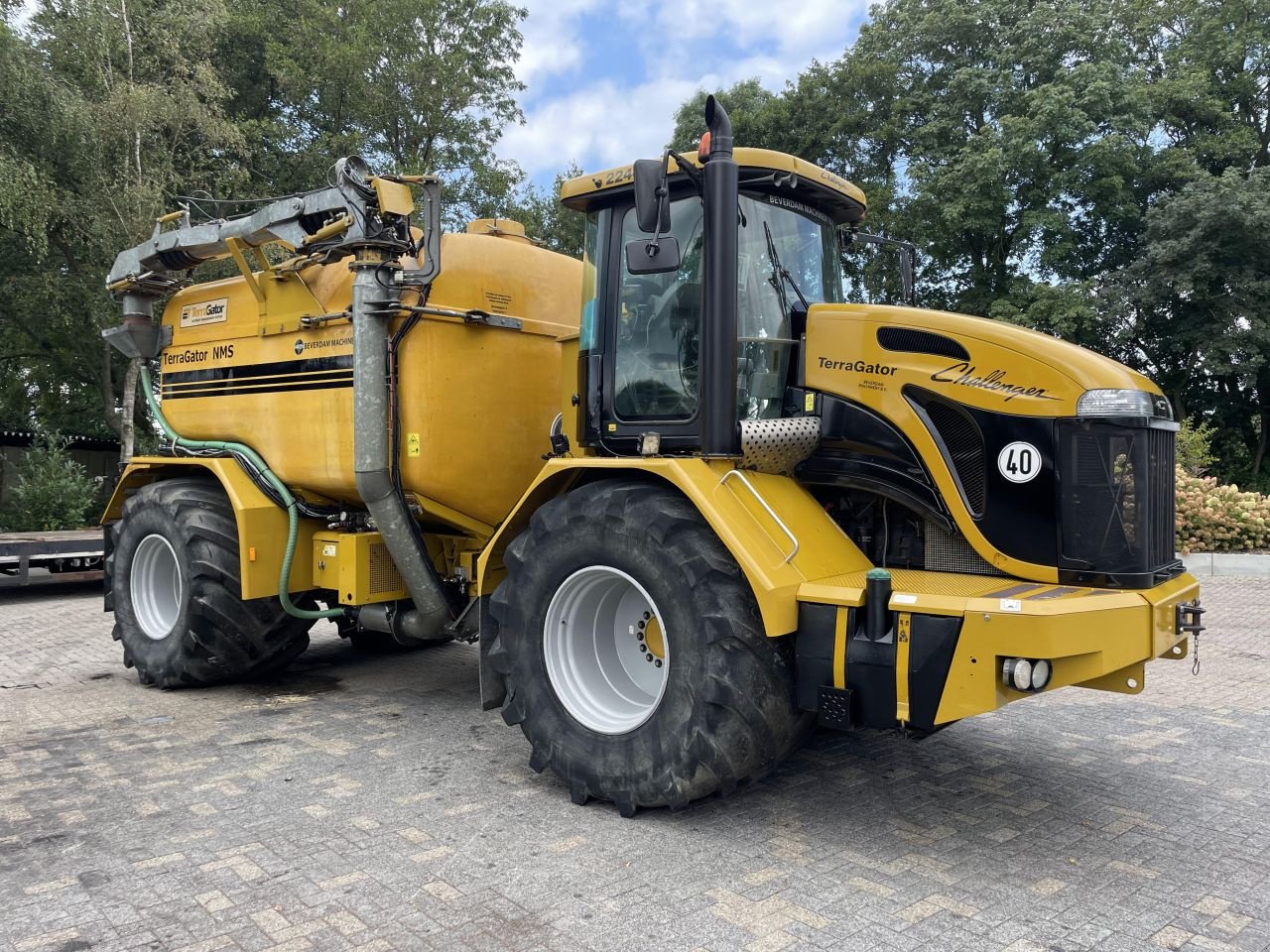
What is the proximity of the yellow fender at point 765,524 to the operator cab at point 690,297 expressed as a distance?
0.29 meters

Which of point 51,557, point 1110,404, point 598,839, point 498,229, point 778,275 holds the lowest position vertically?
point 598,839

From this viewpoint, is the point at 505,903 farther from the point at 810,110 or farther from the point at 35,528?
the point at 810,110

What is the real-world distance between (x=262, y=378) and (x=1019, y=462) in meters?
4.78

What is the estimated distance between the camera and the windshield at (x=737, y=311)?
4422 millimetres

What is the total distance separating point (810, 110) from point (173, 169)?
51.6ft

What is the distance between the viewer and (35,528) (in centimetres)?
1546

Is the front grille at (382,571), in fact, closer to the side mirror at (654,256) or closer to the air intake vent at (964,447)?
the side mirror at (654,256)

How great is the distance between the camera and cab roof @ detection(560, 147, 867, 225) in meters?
4.45

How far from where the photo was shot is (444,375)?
5.58 meters

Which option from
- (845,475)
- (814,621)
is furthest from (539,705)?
(845,475)

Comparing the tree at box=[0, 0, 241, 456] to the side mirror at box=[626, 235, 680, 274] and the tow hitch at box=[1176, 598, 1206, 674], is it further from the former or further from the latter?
the tow hitch at box=[1176, 598, 1206, 674]

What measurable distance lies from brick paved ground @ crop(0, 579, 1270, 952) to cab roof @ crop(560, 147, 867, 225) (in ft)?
9.40

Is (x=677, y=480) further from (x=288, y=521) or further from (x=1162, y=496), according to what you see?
(x=288, y=521)

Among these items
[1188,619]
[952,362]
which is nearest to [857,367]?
[952,362]
